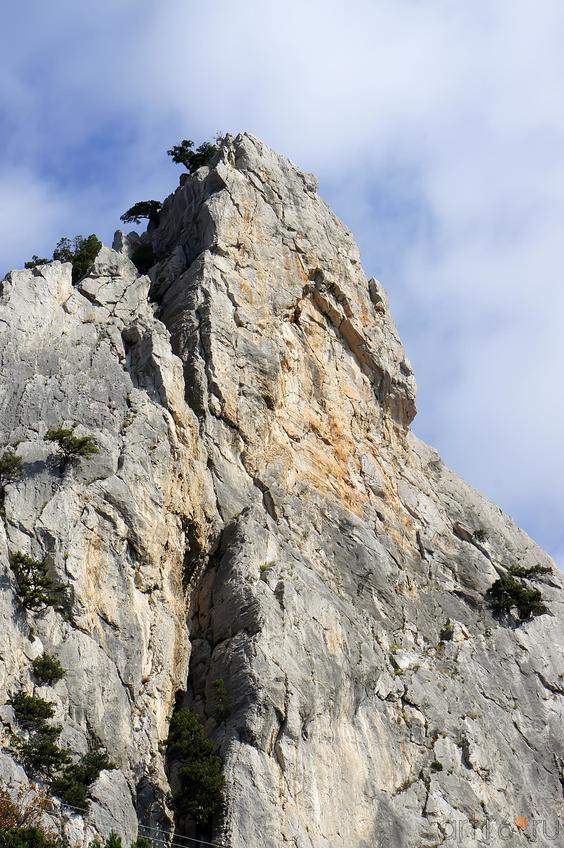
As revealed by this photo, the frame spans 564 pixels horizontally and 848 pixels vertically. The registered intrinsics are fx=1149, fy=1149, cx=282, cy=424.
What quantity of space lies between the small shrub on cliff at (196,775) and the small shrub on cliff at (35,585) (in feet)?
21.2

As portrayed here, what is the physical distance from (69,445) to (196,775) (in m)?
13.5

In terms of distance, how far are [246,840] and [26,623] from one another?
34.5 ft

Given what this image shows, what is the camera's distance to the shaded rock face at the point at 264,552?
1638 inches

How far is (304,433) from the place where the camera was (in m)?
58.3

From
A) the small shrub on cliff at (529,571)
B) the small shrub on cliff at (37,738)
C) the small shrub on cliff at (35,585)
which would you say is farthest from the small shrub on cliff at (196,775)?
A: the small shrub on cliff at (529,571)

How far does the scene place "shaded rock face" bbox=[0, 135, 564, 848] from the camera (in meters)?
41.6

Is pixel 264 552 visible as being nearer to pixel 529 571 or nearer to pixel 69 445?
pixel 69 445

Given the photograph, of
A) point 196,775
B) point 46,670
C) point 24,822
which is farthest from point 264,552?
point 24,822

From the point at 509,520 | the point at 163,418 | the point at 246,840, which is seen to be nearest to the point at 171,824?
the point at 246,840

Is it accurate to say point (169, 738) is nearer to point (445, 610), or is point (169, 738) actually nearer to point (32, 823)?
point (32, 823)

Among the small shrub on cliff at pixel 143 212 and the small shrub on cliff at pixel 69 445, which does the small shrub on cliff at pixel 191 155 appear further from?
the small shrub on cliff at pixel 69 445

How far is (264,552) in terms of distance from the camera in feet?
160

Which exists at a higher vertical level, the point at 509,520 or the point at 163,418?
the point at 509,520

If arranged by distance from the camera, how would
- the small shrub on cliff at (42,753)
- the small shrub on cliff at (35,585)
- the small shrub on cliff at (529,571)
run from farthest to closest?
the small shrub on cliff at (529,571) < the small shrub on cliff at (35,585) < the small shrub on cliff at (42,753)
